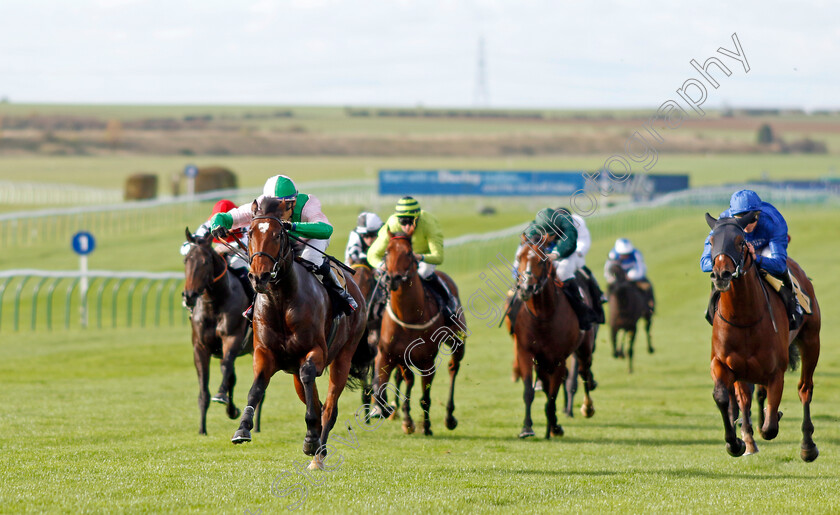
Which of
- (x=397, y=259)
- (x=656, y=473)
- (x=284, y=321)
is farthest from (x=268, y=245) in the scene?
(x=656, y=473)

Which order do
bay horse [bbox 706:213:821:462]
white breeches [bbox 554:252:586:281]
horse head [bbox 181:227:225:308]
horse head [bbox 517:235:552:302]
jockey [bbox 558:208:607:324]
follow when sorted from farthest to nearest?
jockey [bbox 558:208:607:324] < white breeches [bbox 554:252:586:281] < horse head [bbox 517:235:552:302] < horse head [bbox 181:227:225:308] < bay horse [bbox 706:213:821:462]

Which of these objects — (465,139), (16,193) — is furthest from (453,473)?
(465,139)

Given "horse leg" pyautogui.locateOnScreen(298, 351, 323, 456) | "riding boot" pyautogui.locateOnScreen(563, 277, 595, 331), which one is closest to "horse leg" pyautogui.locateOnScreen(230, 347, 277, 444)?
"horse leg" pyautogui.locateOnScreen(298, 351, 323, 456)

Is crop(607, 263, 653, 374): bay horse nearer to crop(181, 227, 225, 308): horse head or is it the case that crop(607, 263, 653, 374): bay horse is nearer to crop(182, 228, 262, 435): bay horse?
crop(182, 228, 262, 435): bay horse

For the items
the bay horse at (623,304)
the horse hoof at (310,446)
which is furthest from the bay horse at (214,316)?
the bay horse at (623,304)

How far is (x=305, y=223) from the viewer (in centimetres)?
829

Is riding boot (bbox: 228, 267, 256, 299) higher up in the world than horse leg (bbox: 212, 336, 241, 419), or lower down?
higher up

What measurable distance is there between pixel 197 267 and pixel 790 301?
5.24m

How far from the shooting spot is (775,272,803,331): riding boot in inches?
360

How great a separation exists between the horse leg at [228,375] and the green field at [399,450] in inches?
12.0

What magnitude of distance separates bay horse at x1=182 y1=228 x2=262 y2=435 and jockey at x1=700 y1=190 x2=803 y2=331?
4.45m

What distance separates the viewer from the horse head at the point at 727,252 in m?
8.04

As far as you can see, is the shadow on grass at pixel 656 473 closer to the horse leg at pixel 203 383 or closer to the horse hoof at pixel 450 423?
the horse hoof at pixel 450 423

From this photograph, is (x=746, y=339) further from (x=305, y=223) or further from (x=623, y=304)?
(x=623, y=304)
